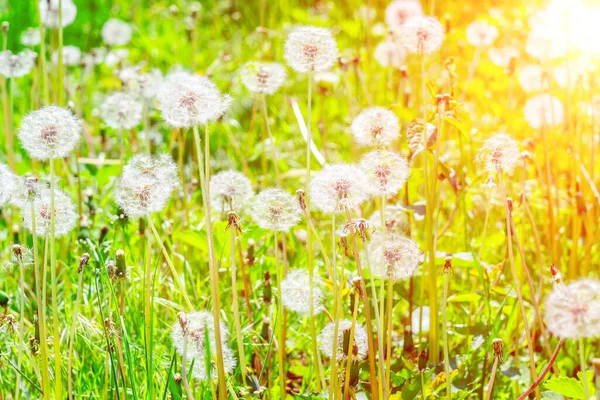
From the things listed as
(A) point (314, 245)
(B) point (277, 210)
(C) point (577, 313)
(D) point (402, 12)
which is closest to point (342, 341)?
(B) point (277, 210)

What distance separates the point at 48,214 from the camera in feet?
4.44

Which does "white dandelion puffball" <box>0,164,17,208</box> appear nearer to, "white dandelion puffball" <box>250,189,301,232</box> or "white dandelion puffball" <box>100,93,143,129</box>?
"white dandelion puffball" <box>250,189,301,232</box>

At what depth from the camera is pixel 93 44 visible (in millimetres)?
4090

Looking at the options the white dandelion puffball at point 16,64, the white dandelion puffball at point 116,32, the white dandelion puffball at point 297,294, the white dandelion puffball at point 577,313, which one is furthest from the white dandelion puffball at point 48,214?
the white dandelion puffball at point 116,32

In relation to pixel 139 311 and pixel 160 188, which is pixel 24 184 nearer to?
pixel 160 188

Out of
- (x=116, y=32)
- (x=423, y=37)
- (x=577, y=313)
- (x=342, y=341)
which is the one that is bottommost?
(x=342, y=341)

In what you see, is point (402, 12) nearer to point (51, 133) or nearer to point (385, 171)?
point (385, 171)

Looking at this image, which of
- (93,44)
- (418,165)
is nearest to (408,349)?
(418,165)

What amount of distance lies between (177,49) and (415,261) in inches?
94.6

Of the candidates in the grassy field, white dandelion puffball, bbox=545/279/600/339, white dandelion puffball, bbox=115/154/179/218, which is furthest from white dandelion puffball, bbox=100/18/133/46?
white dandelion puffball, bbox=545/279/600/339

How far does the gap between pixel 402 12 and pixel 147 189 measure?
5.76ft

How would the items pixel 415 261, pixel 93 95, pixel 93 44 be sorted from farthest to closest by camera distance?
pixel 93 44, pixel 93 95, pixel 415 261

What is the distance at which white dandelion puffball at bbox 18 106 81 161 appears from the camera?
1.24 m

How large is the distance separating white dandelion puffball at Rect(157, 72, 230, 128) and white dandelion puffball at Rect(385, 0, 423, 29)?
5.15ft
